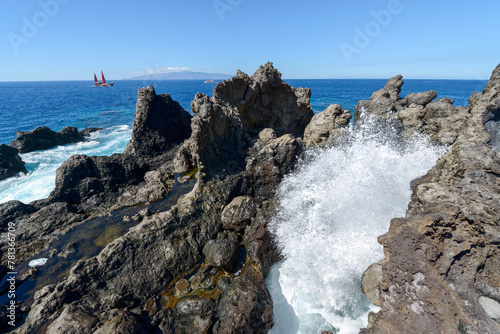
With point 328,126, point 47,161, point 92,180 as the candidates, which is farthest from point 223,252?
point 47,161

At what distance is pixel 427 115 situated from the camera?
645 inches

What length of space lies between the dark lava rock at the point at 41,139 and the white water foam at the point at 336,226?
28015 mm

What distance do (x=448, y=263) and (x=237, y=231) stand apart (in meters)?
7.19

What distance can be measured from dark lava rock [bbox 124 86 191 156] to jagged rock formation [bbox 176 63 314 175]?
3884 millimetres

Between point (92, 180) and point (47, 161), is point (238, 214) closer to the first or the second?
point (92, 180)

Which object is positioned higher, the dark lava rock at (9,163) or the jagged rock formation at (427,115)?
the jagged rock formation at (427,115)

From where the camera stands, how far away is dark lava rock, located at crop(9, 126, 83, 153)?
24078 millimetres

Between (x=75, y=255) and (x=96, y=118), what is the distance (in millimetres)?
40253

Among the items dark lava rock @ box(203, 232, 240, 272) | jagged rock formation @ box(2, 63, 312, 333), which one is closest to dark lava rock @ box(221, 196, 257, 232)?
jagged rock formation @ box(2, 63, 312, 333)

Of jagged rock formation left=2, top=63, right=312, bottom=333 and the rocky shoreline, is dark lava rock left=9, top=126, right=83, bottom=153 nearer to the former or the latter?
jagged rock formation left=2, top=63, right=312, bottom=333

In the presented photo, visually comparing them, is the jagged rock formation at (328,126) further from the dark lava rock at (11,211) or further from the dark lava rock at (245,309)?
the dark lava rock at (11,211)

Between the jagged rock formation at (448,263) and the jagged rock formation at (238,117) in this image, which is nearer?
the jagged rock formation at (448,263)

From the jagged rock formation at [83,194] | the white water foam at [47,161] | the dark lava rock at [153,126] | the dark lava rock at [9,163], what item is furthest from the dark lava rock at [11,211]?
the dark lava rock at [9,163]

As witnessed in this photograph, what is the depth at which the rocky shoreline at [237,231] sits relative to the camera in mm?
6098
